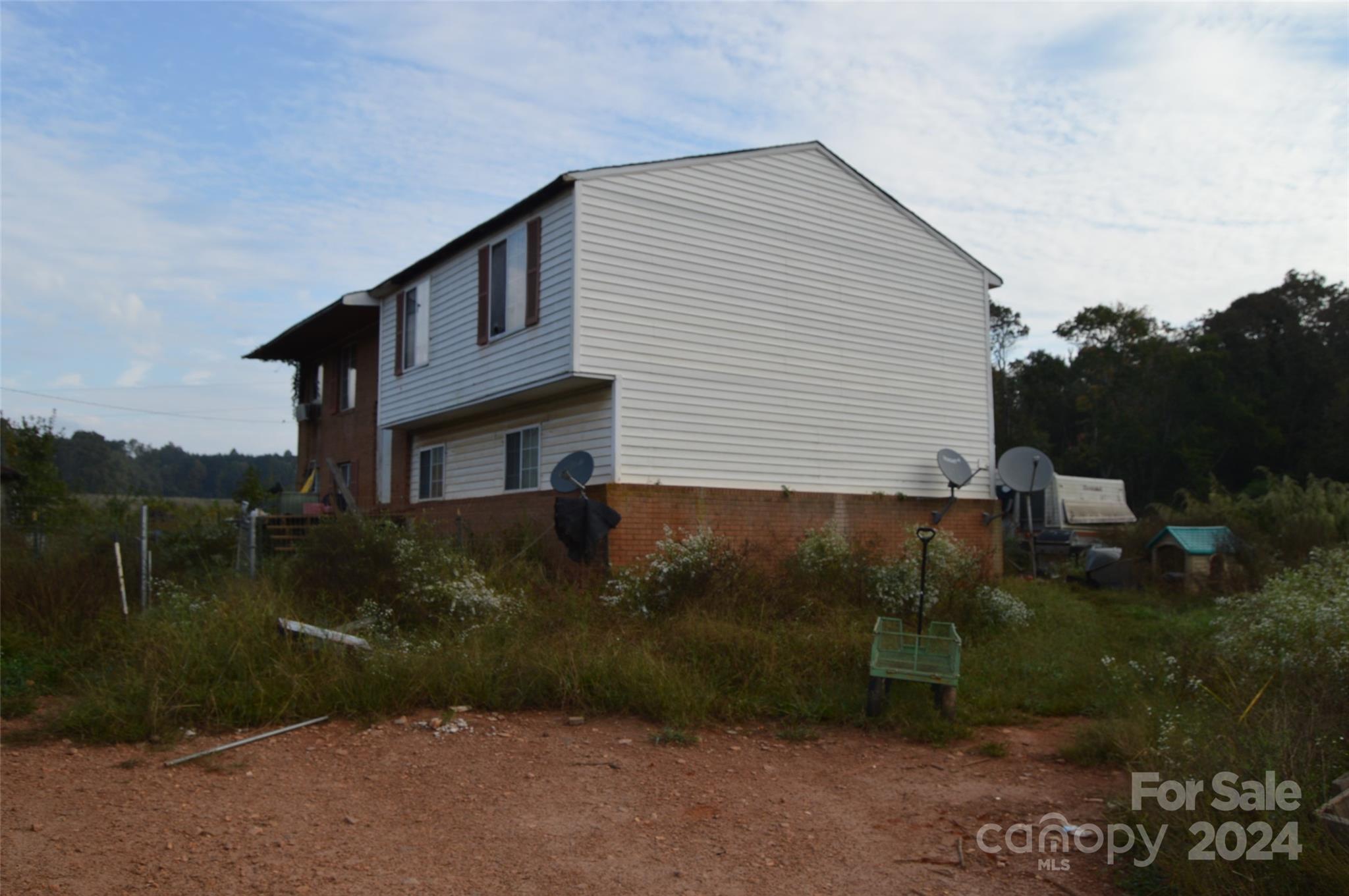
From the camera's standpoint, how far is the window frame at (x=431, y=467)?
18922 mm

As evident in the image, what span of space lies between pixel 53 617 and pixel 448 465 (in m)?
8.43

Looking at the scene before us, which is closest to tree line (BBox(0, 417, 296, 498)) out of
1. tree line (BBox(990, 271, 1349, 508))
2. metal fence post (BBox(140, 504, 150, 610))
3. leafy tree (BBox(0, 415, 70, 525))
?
leafy tree (BBox(0, 415, 70, 525))

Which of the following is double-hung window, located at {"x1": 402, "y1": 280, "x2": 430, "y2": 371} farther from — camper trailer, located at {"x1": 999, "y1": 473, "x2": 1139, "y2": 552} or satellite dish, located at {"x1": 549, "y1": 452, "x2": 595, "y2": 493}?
camper trailer, located at {"x1": 999, "y1": 473, "x2": 1139, "y2": 552}

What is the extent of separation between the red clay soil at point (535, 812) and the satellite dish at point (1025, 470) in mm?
9536

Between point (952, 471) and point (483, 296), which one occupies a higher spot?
point (483, 296)

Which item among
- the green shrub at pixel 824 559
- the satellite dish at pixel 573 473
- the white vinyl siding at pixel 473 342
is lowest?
the green shrub at pixel 824 559

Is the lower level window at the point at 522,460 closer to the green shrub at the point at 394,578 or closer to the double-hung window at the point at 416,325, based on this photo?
the double-hung window at the point at 416,325

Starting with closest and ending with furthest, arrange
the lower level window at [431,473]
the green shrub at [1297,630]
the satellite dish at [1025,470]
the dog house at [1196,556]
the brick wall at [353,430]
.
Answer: the green shrub at [1297,630] < the dog house at [1196,556] < the satellite dish at [1025,470] < the lower level window at [431,473] < the brick wall at [353,430]

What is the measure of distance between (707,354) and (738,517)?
2.41 m

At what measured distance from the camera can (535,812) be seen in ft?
20.6

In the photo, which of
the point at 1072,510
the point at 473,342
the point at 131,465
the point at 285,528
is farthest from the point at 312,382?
the point at 131,465

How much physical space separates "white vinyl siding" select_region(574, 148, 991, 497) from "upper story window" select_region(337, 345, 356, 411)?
10135mm

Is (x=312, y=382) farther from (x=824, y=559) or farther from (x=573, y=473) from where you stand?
(x=824, y=559)

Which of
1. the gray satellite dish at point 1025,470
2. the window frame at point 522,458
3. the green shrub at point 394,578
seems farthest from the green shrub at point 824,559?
the gray satellite dish at point 1025,470
